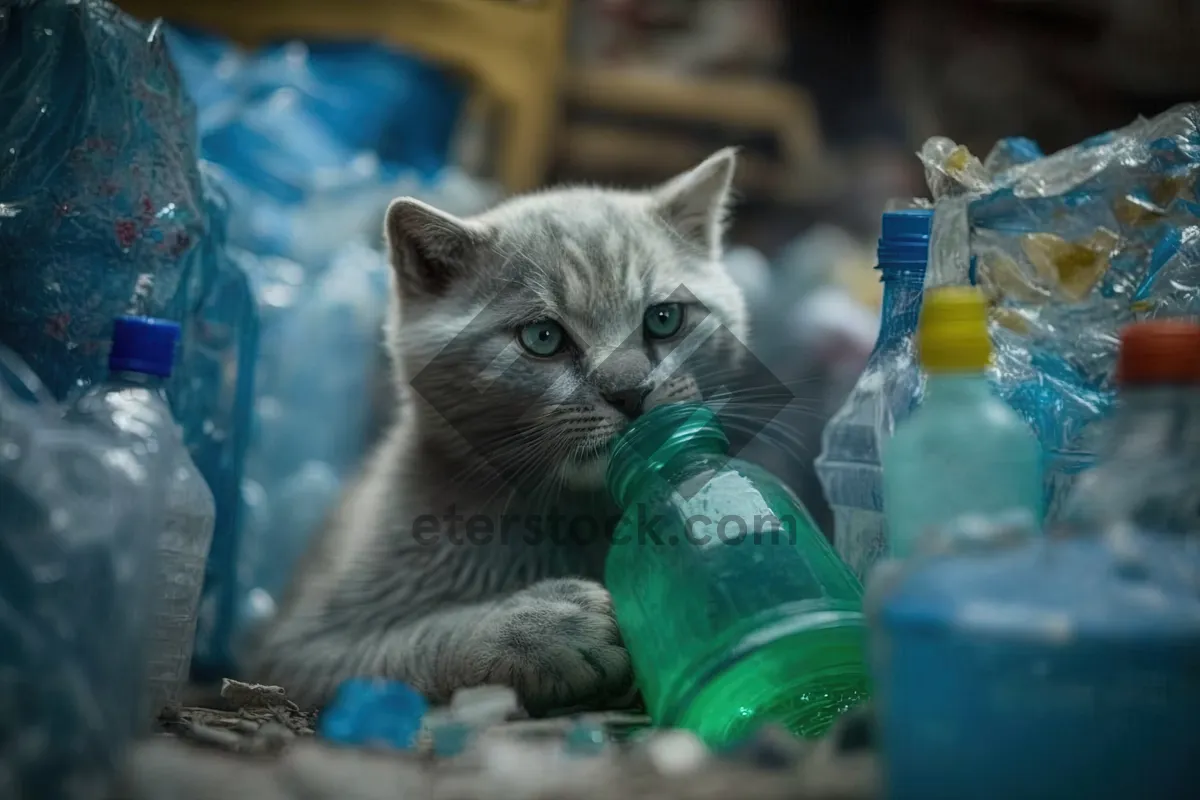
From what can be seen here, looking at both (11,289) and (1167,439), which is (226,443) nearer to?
(11,289)

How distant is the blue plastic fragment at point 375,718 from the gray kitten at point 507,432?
173mm

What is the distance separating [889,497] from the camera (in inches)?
40.6

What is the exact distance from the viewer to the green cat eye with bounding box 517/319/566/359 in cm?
140

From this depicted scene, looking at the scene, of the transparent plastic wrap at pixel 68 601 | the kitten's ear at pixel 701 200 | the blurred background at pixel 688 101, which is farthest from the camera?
the blurred background at pixel 688 101

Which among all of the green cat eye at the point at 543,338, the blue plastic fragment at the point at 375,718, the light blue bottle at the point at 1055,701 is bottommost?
the blue plastic fragment at the point at 375,718

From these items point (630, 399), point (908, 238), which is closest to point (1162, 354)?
point (908, 238)

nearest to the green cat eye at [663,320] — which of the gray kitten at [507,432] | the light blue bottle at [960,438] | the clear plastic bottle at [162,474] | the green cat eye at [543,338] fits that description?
the gray kitten at [507,432]

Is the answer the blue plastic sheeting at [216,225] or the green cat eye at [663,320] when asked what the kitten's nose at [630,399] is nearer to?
the green cat eye at [663,320]

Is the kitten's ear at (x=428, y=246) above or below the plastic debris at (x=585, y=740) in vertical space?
above

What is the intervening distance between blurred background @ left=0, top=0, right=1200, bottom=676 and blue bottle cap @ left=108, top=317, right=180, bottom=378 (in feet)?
0.61

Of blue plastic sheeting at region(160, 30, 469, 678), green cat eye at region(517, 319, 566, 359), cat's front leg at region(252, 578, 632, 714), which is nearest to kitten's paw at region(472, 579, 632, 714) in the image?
cat's front leg at region(252, 578, 632, 714)

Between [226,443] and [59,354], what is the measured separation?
1.46 feet

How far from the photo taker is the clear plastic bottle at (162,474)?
1053mm

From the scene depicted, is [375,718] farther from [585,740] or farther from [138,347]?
[138,347]
